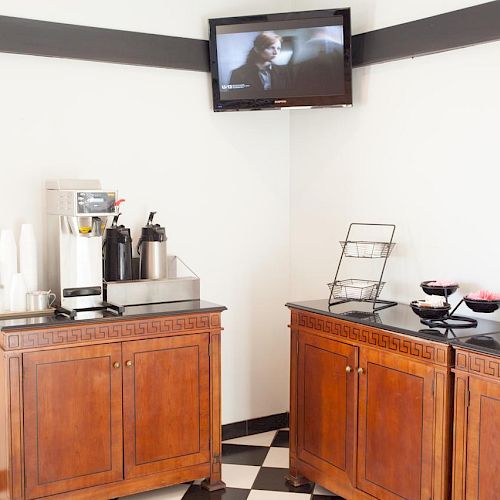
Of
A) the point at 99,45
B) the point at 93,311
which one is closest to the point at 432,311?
the point at 93,311

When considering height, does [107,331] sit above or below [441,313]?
below

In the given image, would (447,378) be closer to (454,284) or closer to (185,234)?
(454,284)

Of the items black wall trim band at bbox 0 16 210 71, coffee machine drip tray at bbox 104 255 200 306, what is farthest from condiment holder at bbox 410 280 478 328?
black wall trim band at bbox 0 16 210 71

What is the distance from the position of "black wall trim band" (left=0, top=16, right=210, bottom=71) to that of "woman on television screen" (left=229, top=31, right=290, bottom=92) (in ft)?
0.84

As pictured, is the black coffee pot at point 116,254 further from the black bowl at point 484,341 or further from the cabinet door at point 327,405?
the black bowl at point 484,341

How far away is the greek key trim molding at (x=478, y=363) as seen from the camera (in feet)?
8.89

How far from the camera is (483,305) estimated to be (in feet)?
10.2

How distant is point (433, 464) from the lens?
2.98m

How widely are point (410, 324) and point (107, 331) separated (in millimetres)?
1410

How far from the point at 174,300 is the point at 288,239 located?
1111 mm

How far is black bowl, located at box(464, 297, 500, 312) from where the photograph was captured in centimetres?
311

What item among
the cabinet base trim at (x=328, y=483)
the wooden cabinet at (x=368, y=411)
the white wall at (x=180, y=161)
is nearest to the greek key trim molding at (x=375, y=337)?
the wooden cabinet at (x=368, y=411)

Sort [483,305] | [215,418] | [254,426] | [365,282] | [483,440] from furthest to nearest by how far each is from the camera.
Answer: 1. [254,426]
2. [365,282]
3. [215,418]
4. [483,305]
5. [483,440]

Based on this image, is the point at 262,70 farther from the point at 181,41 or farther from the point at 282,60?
the point at 181,41
